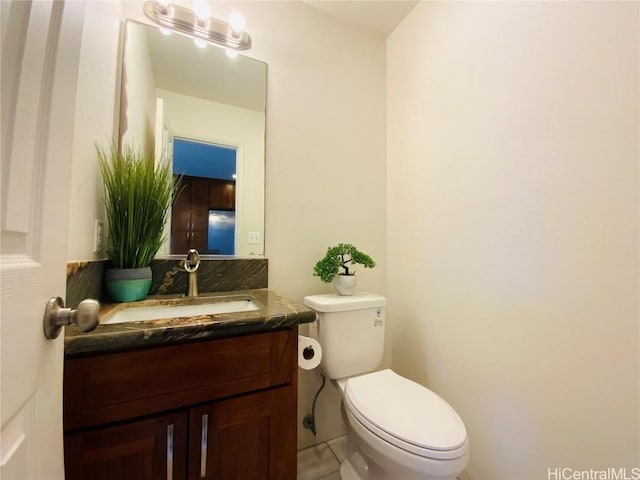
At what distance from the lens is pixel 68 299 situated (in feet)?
2.29

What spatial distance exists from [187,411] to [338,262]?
0.84 meters

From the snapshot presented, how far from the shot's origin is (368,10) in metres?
1.53

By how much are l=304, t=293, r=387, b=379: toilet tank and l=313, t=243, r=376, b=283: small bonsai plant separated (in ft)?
0.38

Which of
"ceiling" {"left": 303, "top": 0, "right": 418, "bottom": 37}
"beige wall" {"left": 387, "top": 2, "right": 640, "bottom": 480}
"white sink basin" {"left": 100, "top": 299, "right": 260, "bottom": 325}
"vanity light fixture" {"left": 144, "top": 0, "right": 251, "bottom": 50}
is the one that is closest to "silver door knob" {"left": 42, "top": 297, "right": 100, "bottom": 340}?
"white sink basin" {"left": 100, "top": 299, "right": 260, "bottom": 325}

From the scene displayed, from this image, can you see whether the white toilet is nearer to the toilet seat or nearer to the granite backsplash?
the toilet seat

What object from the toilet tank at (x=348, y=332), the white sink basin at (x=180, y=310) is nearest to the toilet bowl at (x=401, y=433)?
the toilet tank at (x=348, y=332)

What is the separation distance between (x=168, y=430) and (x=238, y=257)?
74cm

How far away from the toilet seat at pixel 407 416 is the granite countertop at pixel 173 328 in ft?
1.40

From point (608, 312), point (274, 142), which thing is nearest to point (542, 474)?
point (608, 312)

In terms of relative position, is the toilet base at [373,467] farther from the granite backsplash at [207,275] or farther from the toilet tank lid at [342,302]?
the granite backsplash at [207,275]

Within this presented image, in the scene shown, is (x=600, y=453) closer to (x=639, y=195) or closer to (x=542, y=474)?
(x=542, y=474)

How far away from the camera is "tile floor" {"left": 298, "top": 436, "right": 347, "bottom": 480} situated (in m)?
1.24

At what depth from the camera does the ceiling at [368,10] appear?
1.48 meters

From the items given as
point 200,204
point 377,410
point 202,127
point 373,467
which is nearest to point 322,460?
point 373,467
